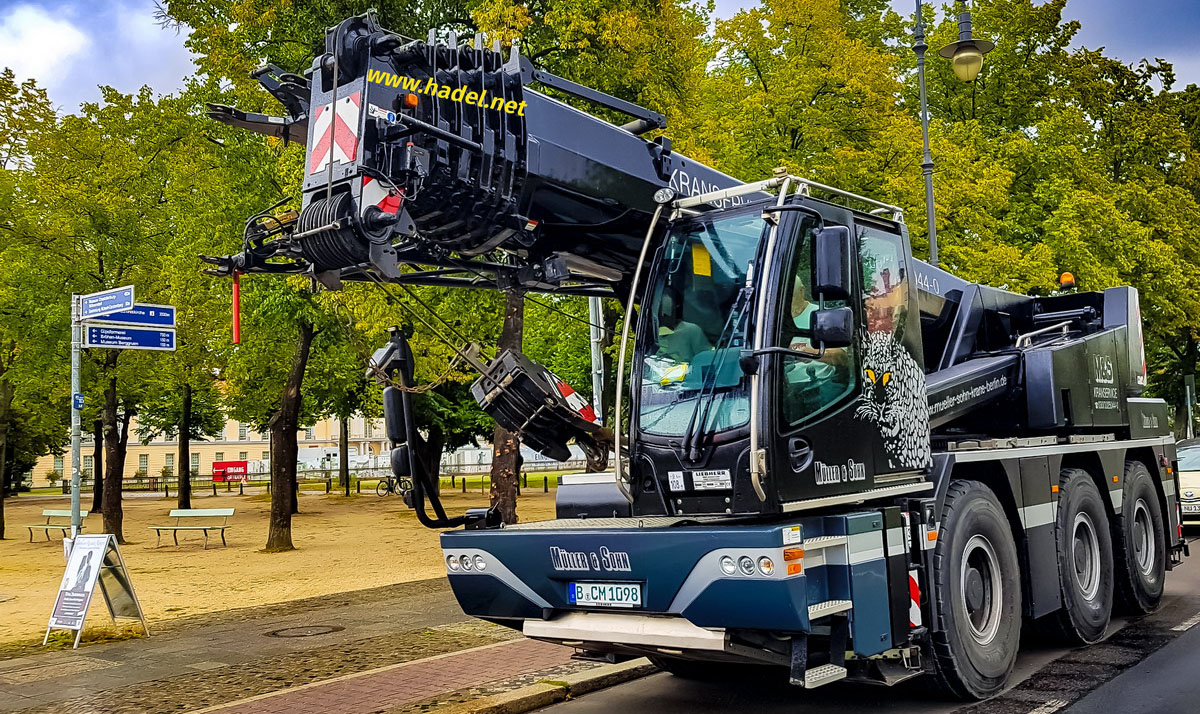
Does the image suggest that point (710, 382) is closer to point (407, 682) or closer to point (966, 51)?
point (407, 682)

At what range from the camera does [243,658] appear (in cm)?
927

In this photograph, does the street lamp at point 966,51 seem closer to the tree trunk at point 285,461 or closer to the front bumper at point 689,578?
the front bumper at point 689,578

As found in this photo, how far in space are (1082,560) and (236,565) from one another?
14311 mm

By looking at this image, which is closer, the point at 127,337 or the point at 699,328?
the point at 699,328

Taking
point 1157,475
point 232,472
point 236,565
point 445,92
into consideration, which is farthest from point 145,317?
point 232,472

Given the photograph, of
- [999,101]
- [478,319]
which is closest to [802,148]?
[478,319]

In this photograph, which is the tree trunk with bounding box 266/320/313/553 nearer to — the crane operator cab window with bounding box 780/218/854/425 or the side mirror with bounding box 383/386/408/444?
the side mirror with bounding box 383/386/408/444

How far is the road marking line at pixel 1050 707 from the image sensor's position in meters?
Result: 6.50

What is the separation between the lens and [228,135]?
60.5 feet

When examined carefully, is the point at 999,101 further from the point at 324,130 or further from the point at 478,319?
the point at 324,130

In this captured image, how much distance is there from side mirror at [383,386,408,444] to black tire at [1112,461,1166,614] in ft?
21.7

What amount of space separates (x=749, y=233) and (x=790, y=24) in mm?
15000

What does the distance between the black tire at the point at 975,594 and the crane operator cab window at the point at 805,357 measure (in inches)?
55.2

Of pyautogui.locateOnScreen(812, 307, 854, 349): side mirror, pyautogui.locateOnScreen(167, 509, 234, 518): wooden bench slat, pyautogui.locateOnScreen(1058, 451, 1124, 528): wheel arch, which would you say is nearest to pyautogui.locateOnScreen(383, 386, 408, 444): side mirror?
pyautogui.locateOnScreen(812, 307, 854, 349): side mirror
